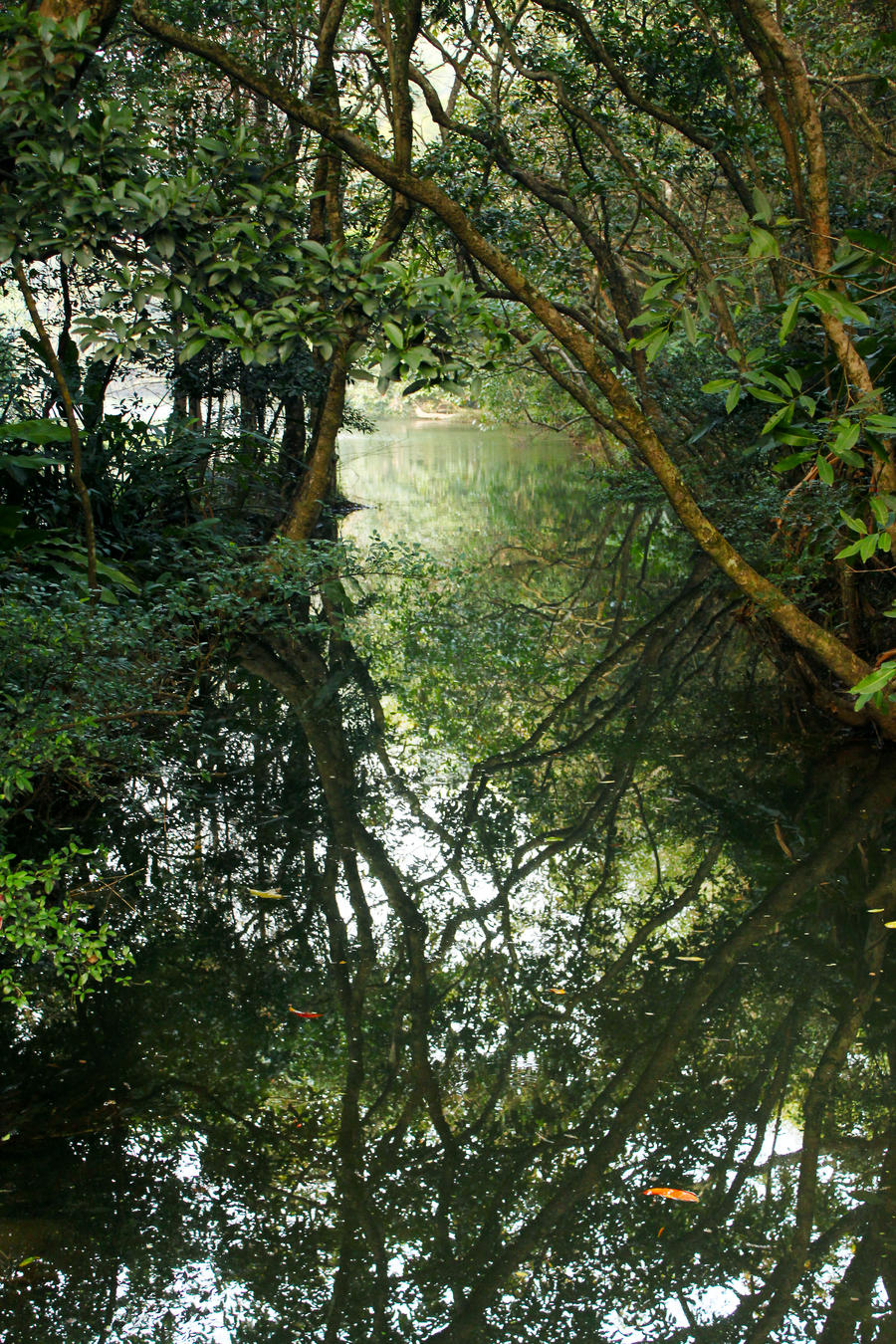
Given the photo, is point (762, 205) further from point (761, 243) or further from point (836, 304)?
point (836, 304)

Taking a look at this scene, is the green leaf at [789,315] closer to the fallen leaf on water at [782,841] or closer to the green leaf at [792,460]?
the green leaf at [792,460]

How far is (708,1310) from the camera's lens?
8.34ft

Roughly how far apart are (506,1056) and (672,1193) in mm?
760

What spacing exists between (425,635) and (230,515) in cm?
A: 211

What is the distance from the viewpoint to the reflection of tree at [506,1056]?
8.62ft

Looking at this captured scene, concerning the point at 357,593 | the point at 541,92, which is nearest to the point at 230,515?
the point at 357,593

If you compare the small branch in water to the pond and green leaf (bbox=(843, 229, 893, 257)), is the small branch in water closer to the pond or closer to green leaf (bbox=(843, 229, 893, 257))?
the pond

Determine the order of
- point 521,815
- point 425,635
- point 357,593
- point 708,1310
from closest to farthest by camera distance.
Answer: point 708,1310, point 521,815, point 425,635, point 357,593

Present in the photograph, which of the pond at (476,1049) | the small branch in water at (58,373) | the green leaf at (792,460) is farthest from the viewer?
the small branch in water at (58,373)

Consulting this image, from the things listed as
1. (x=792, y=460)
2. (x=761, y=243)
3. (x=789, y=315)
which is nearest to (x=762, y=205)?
(x=761, y=243)

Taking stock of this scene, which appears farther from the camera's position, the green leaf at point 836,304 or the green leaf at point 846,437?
the green leaf at point 846,437

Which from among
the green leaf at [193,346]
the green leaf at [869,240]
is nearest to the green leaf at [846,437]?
the green leaf at [869,240]

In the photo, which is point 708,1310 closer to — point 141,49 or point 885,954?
point 885,954

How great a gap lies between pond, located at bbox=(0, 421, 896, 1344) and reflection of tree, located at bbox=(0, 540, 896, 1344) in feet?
0.04
